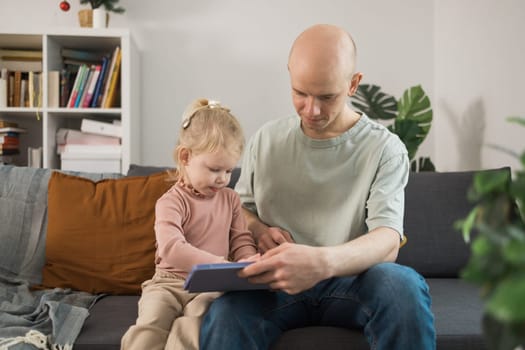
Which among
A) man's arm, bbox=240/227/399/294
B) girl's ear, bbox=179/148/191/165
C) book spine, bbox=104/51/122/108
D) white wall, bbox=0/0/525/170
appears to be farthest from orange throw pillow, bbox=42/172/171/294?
white wall, bbox=0/0/525/170

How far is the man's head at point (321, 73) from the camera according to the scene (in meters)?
1.48

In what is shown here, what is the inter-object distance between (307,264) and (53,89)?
6.79ft

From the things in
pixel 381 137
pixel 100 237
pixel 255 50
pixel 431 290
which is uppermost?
pixel 255 50

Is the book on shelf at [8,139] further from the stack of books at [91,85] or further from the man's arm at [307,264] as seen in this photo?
the man's arm at [307,264]

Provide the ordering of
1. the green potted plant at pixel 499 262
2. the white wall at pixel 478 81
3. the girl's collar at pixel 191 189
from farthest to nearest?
the white wall at pixel 478 81, the girl's collar at pixel 191 189, the green potted plant at pixel 499 262

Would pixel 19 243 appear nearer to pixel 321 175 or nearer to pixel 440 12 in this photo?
pixel 321 175

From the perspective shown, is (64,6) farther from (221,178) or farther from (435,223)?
(435,223)

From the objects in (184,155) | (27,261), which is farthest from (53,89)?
(184,155)

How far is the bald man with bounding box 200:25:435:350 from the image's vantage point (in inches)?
49.2

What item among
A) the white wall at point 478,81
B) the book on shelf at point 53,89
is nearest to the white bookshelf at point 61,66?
the book on shelf at point 53,89

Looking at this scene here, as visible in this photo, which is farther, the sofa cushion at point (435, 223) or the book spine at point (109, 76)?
the book spine at point (109, 76)

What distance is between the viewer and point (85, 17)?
2.94m

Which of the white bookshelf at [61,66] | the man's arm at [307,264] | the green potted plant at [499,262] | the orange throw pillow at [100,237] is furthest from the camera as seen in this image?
the white bookshelf at [61,66]

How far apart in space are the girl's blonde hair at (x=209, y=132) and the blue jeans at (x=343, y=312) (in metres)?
0.38
